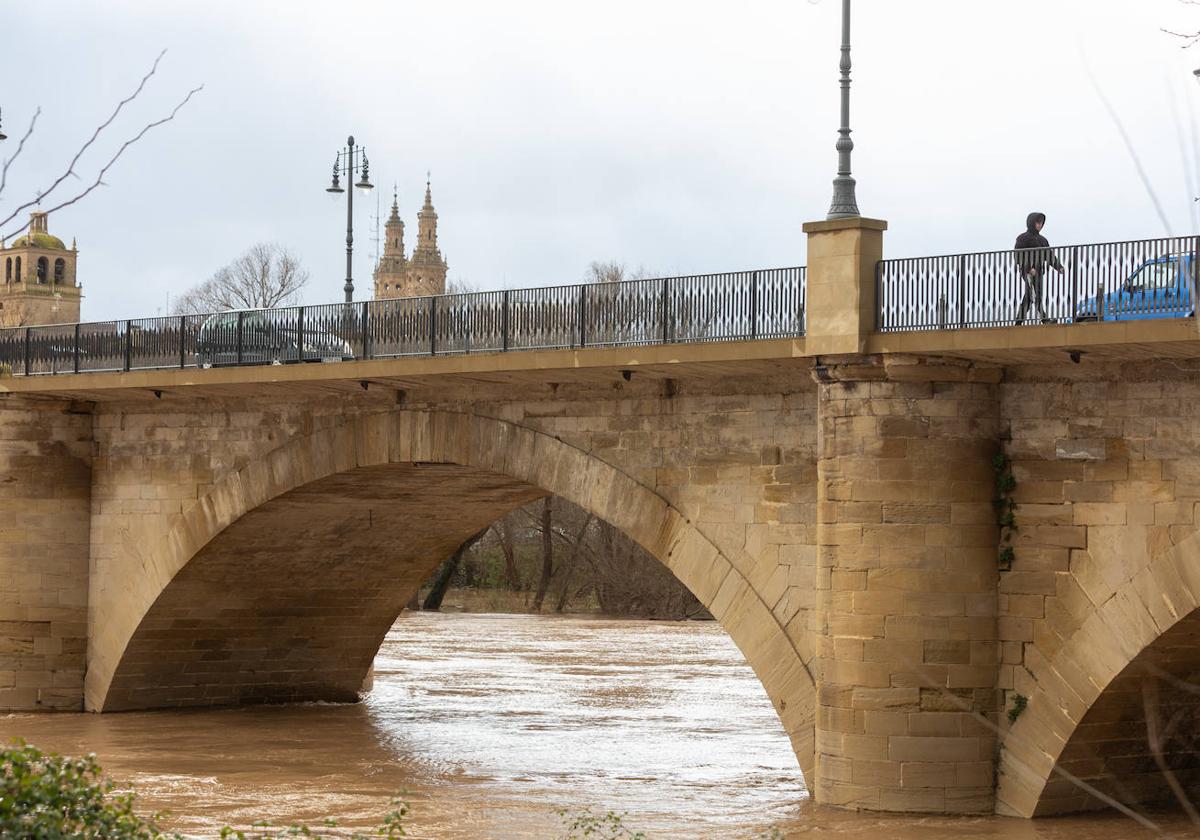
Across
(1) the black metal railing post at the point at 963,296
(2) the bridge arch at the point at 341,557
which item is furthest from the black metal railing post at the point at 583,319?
(1) the black metal railing post at the point at 963,296

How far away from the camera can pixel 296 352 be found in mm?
22984

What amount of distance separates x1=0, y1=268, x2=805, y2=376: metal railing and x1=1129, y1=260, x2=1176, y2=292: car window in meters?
3.46

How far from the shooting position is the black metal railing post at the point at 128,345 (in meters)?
25.0

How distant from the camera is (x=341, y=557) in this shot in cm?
2695

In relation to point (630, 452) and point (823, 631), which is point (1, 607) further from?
point (823, 631)

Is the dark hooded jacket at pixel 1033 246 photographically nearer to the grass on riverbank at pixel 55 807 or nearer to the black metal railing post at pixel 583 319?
the black metal railing post at pixel 583 319

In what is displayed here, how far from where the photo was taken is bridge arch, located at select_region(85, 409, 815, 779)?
1847cm

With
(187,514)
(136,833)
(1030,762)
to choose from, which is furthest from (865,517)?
(187,514)

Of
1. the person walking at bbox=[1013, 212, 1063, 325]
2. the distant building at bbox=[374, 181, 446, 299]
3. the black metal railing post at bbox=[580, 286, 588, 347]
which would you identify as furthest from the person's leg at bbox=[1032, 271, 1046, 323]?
the distant building at bbox=[374, 181, 446, 299]

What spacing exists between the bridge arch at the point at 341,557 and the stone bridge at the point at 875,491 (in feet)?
0.18

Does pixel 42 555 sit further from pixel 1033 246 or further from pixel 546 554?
pixel 546 554

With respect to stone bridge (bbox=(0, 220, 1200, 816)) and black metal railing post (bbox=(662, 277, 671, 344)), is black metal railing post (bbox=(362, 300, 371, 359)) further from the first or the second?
black metal railing post (bbox=(662, 277, 671, 344))

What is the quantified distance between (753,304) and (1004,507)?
3.31 meters

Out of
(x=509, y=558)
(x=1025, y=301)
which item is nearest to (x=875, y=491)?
(x=1025, y=301)
